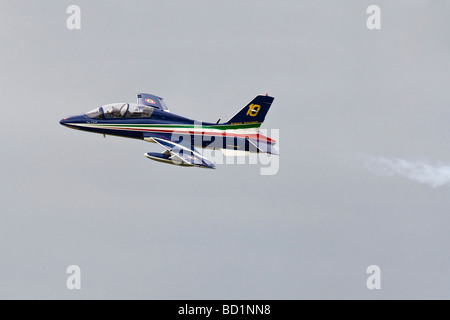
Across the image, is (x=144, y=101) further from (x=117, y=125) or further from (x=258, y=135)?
(x=258, y=135)

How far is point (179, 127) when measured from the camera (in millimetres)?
73812

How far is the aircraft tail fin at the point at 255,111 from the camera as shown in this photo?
74312 mm

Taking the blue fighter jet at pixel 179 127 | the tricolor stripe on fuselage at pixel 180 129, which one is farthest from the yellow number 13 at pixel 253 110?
the tricolor stripe on fuselage at pixel 180 129

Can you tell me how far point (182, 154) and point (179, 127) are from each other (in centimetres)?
427

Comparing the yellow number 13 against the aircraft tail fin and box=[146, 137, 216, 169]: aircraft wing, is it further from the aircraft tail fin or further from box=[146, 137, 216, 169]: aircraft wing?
box=[146, 137, 216, 169]: aircraft wing

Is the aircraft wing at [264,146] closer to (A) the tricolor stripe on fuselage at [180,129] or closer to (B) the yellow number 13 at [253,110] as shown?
(A) the tricolor stripe on fuselage at [180,129]

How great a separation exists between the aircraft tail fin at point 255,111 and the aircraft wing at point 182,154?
4684 millimetres

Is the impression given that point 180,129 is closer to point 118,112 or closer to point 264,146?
point 118,112

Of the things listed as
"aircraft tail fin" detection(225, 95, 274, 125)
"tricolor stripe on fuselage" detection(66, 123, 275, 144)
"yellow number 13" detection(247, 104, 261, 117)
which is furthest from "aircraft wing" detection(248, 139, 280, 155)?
"yellow number 13" detection(247, 104, 261, 117)

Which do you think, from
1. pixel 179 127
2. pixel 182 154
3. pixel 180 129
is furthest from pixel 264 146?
pixel 182 154

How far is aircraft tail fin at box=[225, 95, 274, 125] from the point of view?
7431 centimetres

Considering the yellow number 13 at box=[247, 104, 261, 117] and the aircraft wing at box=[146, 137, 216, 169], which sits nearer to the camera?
the aircraft wing at box=[146, 137, 216, 169]

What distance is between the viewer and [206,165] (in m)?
68.2

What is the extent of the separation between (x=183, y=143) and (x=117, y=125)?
5369 millimetres
